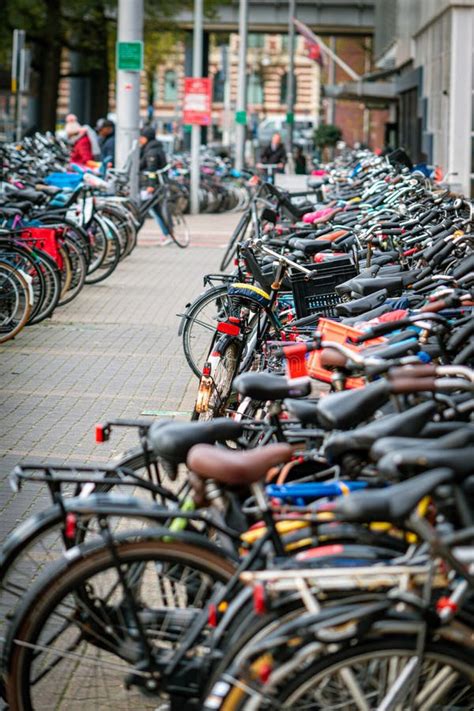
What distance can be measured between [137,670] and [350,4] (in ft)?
166

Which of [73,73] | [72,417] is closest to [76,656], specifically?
[72,417]

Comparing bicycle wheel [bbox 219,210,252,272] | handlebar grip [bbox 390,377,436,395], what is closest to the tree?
bicycle wheel [bbox 219,210,252,272]

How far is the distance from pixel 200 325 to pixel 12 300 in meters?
2.48

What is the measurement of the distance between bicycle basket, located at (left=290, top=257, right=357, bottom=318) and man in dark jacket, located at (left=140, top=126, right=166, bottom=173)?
15107 mm

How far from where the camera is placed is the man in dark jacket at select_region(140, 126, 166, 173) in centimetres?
2338

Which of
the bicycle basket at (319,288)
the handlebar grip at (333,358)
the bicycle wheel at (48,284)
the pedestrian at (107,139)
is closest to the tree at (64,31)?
the pedestrian at (107,139)

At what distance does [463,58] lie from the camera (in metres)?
27.2

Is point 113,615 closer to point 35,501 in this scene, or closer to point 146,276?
point 35,501

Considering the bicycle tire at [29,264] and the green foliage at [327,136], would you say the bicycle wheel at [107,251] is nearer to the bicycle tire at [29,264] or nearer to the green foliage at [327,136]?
the bicycle tire at [29,264]

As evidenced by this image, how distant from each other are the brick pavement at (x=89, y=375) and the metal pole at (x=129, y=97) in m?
Answer: 6.36

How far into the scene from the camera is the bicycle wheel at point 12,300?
38.1ft

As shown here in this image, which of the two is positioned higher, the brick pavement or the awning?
the awning

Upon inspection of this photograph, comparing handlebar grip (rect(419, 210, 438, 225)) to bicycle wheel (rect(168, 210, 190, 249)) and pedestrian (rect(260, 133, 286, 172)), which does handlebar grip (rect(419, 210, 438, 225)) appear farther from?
pedestrian (rect(260, 133, 286, 172))

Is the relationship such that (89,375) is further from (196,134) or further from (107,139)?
(196,134)
